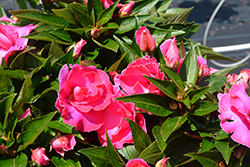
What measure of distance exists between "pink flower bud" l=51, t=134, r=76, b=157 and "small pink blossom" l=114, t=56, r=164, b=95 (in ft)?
0.72

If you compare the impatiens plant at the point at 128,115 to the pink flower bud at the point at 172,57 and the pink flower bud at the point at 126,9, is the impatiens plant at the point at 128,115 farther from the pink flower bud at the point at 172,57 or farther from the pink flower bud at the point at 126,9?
the pink flower bud at the point at 126,9

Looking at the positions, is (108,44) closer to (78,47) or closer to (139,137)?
(78,47)

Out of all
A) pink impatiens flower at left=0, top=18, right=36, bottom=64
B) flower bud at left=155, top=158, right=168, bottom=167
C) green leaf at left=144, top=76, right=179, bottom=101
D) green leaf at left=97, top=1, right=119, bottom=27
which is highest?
pink impatiens flower at left=0, top=18, right=36, bottom=64

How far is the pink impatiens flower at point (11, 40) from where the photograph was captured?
3.15ft

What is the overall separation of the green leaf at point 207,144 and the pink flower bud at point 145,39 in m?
0.36

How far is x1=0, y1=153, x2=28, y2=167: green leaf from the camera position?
29.6 inches

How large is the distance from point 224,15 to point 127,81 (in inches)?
296

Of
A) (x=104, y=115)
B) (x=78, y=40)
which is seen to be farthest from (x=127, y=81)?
(x=78, y=40)

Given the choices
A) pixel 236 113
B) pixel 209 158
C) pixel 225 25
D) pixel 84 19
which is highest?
pixel 84 19

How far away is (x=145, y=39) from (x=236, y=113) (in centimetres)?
38

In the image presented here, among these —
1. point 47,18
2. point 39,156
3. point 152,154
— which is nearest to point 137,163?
point 152,154

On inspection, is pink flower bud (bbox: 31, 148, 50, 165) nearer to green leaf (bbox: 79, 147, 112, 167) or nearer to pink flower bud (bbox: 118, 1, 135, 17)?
green leaf (bbox: 79, 147, 112, 167)

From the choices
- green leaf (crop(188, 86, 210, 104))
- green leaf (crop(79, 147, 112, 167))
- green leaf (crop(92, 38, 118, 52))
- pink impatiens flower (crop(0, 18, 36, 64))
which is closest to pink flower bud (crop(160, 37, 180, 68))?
green leaf (crop(188, 86, 210, 104))

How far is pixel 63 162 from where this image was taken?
82cm
